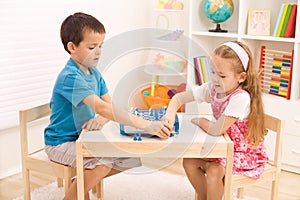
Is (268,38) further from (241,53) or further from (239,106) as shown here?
(239,106)

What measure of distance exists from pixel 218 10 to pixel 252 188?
125 centimetres

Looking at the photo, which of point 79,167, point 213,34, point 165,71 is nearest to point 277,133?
point 79,167

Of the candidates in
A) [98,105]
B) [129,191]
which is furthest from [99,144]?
[129,191]

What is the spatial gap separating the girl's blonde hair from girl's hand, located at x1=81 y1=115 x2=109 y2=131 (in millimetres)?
555

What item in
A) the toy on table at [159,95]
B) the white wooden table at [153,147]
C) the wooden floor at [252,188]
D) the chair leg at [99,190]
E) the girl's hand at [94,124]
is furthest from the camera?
the toy on table at [159,95]

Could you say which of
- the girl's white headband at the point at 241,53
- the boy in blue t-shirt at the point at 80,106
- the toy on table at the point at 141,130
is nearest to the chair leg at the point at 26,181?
the boy in blue t-shirt at the point at 80,106

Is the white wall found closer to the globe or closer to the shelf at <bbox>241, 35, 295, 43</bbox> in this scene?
the globe

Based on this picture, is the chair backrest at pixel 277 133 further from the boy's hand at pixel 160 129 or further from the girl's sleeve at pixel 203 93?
the boy's hand at pixel 160 129

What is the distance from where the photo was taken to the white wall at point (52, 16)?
2.52 meters

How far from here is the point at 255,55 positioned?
3143mm

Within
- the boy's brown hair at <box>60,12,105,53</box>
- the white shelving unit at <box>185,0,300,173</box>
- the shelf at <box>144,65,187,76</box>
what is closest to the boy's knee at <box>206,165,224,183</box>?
the boy's brown hair at <box>60,12,105,53</box>

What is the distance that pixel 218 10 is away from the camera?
10.2ft

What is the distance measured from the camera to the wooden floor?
2.38m

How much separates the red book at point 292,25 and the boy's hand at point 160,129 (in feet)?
4.71
